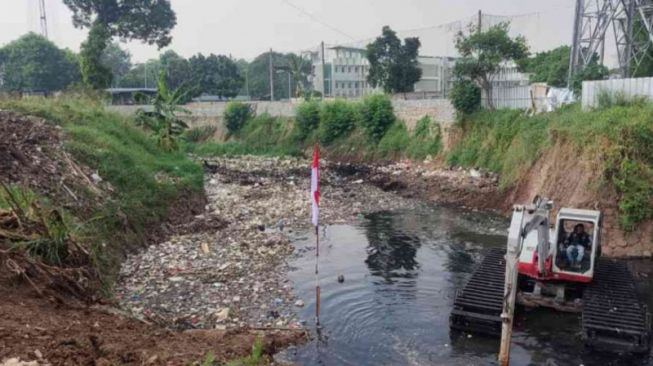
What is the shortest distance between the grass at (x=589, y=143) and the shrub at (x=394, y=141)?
6153 millimetres

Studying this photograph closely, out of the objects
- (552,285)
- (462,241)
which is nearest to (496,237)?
(462,241)

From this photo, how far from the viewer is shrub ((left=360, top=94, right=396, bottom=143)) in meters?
35.1

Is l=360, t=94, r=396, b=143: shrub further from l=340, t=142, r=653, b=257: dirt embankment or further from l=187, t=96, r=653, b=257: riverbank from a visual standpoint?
l=340, t=142, r=653, b=257: dirt embankment

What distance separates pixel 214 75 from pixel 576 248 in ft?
178

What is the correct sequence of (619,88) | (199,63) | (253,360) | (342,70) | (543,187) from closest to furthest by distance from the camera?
(253,360) → (543,187) → (619,88) → (199,63) → (342,70)

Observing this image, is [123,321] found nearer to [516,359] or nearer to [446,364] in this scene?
[446,364]

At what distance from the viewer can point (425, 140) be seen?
3133 centimetres

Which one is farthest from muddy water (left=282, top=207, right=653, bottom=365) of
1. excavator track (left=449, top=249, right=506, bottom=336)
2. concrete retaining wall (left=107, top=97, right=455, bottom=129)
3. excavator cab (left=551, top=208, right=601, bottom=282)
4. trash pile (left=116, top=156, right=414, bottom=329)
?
concrete retaining wall (left=107, top=97, right=455, bottom=129)

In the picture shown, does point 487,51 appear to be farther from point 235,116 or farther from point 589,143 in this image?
point 235,116

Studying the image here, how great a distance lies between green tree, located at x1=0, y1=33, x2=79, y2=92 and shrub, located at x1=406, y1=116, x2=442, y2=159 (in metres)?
43.6

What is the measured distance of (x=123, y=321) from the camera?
8789mm

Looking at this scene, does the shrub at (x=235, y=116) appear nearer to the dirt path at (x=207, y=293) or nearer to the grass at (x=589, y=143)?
the dirt path at (x=207, y=293)

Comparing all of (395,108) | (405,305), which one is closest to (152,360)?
(405,305)

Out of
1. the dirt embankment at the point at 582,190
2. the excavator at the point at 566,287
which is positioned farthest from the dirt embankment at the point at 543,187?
the excavator at the point at 566,287
